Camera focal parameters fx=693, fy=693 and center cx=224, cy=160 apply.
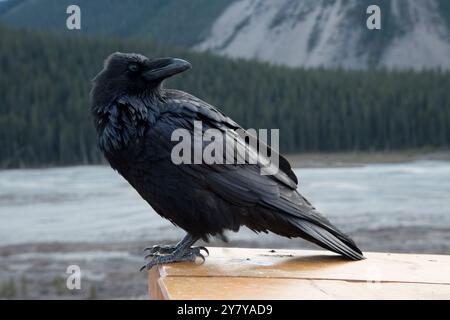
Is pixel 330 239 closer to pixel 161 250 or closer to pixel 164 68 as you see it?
pixel 161 250

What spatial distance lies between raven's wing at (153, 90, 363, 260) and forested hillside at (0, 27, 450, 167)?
1682 cm

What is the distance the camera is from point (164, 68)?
3.04 metres

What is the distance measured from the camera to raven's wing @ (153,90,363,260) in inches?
114

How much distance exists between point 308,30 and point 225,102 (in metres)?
36.7

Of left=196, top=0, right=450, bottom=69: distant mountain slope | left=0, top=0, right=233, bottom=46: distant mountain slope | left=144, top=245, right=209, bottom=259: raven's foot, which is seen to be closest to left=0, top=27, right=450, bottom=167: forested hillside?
left=0, top=0, right=233, bottom=46: distant mountain slope

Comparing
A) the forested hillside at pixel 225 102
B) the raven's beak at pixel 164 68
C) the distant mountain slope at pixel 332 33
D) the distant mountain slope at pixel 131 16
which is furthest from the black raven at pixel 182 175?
the distant mountain slope at pixel 332 33

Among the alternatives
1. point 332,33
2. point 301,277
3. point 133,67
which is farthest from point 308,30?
point 301,277

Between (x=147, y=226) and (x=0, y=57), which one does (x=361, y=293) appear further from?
(x=0, y=57)

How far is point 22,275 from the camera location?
11125 mm

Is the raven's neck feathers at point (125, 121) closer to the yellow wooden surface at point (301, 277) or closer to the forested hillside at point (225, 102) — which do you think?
the yellow wooden surface at point (301, 277)

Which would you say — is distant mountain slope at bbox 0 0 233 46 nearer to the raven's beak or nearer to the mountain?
the mountain

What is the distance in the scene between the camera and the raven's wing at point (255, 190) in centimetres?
291
